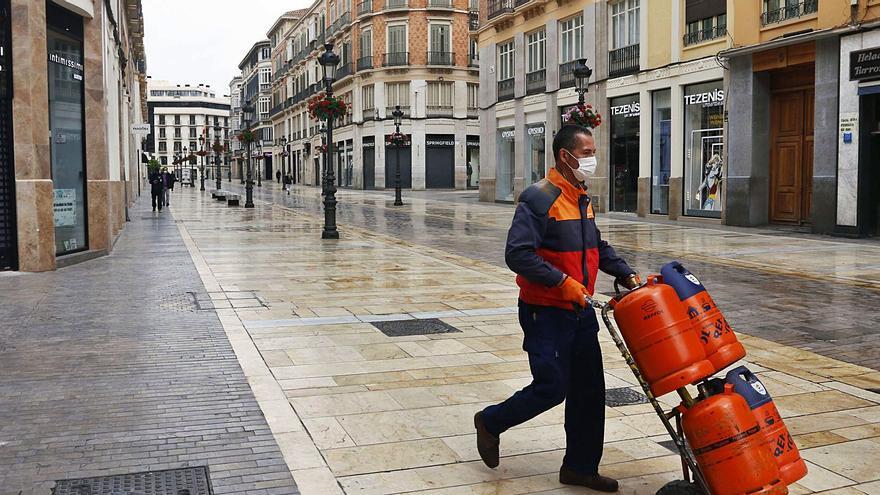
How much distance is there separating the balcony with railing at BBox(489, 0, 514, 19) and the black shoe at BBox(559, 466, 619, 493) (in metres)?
33.8

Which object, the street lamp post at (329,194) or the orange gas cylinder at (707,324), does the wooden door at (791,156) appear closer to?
the street lamp post at (329,194)

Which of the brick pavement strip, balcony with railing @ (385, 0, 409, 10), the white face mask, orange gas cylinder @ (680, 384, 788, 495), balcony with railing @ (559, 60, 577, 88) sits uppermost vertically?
balcony with railing @ (385, 0, 409, 10)

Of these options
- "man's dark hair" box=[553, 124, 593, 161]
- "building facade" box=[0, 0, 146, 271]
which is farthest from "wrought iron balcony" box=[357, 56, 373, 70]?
"man's dark hair" box=[553, 124, 593, 161]

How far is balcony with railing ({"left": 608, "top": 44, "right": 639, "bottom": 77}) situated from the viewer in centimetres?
2838

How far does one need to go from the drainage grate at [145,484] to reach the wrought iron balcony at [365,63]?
2331 inches

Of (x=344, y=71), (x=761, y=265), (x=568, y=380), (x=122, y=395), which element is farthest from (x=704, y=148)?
(x=344, y=71)

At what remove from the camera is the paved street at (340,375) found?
4.79 meters

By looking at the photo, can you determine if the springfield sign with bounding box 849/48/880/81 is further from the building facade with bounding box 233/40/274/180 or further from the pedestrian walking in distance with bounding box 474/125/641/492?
the building facade with bounding box 233/40/274/180

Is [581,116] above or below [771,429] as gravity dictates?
above

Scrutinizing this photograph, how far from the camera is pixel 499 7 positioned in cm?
3816

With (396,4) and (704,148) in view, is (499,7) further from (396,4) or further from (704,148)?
(396,4)

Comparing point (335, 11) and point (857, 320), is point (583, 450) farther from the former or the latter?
point (335, 11)

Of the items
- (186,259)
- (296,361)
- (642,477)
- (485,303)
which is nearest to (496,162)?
(186,259)

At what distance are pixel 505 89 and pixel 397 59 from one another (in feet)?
79.6
